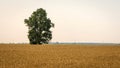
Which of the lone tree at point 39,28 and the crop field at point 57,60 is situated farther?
the lone tree at point 39,28

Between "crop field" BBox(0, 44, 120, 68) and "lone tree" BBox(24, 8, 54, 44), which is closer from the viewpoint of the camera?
"crop field" BBox(0, 44, 120, 68)

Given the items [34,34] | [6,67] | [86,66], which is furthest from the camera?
[34,34]

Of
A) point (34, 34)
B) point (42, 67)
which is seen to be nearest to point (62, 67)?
point (42, 67)

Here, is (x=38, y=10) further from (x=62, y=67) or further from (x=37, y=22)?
(x=62, y=67)

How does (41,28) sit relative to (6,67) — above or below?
above

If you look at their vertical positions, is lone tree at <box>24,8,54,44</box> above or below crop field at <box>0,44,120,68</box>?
above

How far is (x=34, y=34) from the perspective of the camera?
225 feet

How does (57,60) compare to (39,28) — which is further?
(39,28)

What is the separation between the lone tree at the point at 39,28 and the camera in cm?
6919

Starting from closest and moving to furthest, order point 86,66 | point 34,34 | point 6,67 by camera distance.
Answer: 1. point 6,67
2. point 86,66
3. point 34,34

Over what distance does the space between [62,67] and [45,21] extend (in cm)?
5310

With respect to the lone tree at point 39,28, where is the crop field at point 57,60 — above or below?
below

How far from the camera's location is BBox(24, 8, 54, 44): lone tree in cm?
6919

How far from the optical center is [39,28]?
230ft
